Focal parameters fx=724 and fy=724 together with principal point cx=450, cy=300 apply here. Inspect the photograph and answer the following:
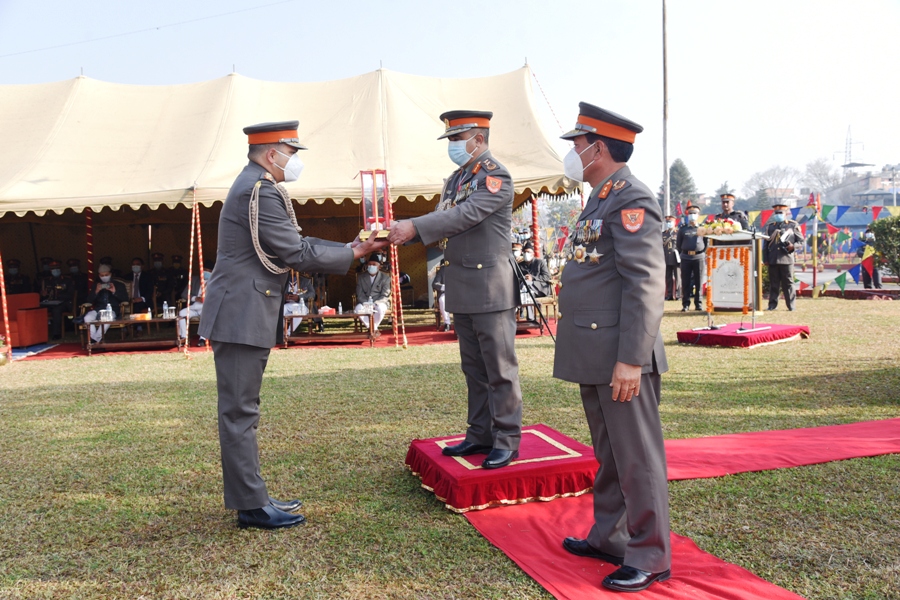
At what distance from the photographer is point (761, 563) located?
2887mm

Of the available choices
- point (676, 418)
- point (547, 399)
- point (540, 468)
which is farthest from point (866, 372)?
point (540, 468)

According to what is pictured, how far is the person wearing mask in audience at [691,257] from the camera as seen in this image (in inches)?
511

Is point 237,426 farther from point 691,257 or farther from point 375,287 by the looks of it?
point 691,257

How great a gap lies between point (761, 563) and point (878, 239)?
15276 millimetres

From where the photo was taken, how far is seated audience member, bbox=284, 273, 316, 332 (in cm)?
1141

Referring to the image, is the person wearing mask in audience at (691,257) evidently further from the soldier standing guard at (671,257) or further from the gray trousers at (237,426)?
the gray trousers at (237,426)

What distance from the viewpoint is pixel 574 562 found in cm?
296

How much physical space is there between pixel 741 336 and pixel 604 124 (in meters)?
6.60

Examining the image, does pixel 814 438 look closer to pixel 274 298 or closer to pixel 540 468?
pixel 540 468

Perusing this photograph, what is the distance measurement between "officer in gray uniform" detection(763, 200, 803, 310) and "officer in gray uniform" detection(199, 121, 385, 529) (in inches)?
438

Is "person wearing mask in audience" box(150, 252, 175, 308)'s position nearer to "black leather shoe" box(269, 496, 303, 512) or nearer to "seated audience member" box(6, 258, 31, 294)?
Answer: "seated audience member" box(6, 258, 31, 294)

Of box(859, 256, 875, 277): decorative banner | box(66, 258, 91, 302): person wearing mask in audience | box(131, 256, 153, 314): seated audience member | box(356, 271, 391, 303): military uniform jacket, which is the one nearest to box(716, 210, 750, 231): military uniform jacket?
box(356, 271, 391, 303): military uniform jacket

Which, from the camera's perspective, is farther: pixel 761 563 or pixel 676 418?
pixel 676 418

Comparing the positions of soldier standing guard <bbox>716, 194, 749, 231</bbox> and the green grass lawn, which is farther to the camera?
soldier standing guard <bbox>716, 194, 749, 231</bbox>
